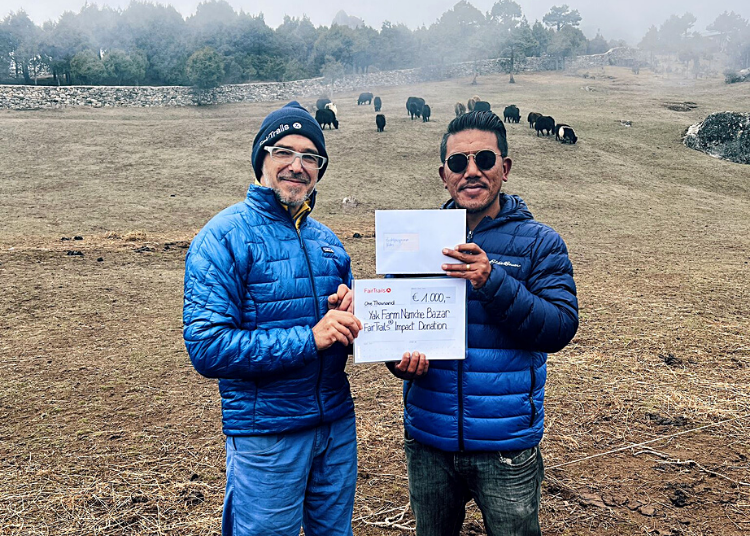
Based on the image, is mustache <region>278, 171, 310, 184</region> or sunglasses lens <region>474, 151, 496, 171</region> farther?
mustache <region>278, 171, 310, 184</region>

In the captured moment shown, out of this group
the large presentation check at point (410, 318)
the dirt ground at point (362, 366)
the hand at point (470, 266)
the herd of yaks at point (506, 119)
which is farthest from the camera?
the herd of yaks at point (506, 119)

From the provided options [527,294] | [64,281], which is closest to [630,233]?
[64,281]

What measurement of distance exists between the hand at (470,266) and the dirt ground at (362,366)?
72.2 inches

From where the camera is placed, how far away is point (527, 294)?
1824mm

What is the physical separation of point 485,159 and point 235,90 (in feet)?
124

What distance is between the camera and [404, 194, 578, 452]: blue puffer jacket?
6.18 feet

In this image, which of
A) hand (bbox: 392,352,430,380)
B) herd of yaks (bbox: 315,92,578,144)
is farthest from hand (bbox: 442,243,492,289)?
herd of yaks (bbox: 315,92,578,144)

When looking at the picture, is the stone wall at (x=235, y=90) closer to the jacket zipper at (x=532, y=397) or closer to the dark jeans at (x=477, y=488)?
the dark jeans at (x=477, y=488)

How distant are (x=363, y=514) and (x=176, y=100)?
113ft

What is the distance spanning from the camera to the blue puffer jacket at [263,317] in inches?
72.1

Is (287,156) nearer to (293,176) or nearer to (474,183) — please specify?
(293,176)

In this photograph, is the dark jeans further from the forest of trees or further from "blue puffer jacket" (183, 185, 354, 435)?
the forest of trees

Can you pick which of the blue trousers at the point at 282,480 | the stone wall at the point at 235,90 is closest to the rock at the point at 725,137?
the blue trousers at the point at 282,480

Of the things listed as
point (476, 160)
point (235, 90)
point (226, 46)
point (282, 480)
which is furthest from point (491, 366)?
point (226, 46)
